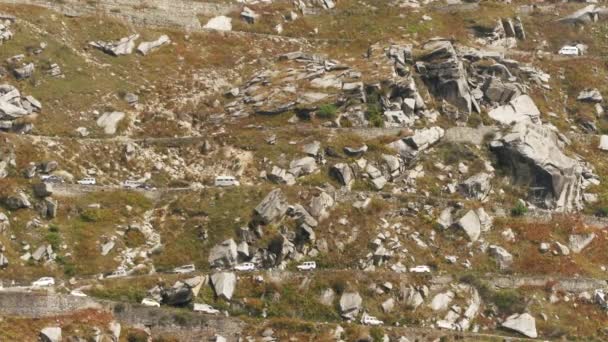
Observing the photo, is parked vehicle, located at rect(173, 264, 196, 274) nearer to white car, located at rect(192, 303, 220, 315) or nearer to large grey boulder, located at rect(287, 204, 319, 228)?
white car, located at rect(192, 303, 220, 315)

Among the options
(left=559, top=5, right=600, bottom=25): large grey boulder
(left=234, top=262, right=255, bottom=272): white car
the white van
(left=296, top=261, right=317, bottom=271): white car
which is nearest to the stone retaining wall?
the white van

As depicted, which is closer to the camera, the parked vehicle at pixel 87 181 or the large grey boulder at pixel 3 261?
the large grey boulder at pixel 3 261

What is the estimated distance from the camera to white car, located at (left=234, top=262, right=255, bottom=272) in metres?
89.1

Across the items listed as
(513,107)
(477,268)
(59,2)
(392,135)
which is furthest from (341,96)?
(59,2)

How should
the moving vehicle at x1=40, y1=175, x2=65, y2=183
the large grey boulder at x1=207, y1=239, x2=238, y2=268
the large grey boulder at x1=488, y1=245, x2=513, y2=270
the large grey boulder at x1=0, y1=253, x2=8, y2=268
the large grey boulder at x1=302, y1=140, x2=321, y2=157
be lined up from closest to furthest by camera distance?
the large grey boulder at x1=0, y1=253, x2=8, y2=268 → the large grey boulder at x1=207, y1=239, x2=238, y2=268 → the moving vehicle at x1=40, y1=175, x2=65, y2=183 → the large grey boulder at x1=488, y1=245, x2=513, y2=270 → the large grey boulder at x1=302, y1=140, x2=321, y2=157

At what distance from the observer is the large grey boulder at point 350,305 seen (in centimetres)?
8712

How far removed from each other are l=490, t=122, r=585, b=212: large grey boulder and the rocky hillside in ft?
0.66

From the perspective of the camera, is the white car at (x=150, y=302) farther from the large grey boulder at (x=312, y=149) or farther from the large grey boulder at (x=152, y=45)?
the large grey boulder at (x=152, y=45)

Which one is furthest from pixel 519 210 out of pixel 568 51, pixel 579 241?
pixel 568 51

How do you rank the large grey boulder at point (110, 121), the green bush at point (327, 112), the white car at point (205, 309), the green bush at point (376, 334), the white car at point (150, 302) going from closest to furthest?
1. the white car at point (150, 302)
2. the green bush at point (376, 334)
3. the white car at point (205, 309)
4. the large grey boulder at point (110, 121)
5. the green bush at point (327, 112)

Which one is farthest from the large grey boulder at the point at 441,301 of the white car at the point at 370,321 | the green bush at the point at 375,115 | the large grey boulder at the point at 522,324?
the green bush at the point at 375,115

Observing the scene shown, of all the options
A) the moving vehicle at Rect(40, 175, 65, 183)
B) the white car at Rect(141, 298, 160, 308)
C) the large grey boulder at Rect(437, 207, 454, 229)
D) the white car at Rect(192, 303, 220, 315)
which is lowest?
the large grey boulder at Rect(437, 207, 454, 229)

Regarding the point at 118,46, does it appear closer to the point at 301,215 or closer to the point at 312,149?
the point at 312,149

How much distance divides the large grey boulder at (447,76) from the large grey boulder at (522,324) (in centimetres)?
3042
